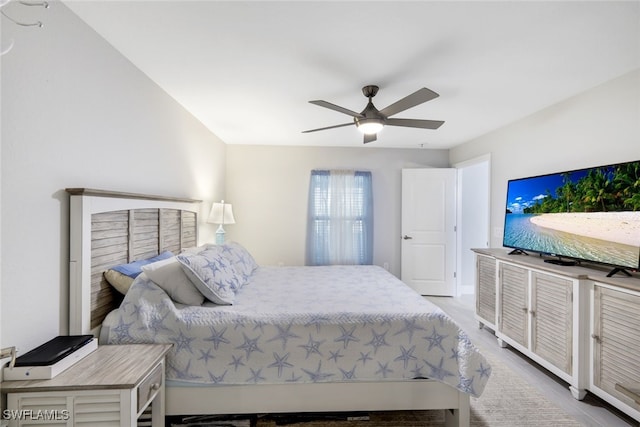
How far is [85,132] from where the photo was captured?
5.39 ft

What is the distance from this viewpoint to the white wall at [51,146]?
1.24m

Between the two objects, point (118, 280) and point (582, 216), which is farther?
point (582, 216)

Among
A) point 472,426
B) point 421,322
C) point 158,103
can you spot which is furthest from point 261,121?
point 472,426

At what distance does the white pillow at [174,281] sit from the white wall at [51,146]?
42 centimetres

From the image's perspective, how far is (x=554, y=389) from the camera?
7.06ft

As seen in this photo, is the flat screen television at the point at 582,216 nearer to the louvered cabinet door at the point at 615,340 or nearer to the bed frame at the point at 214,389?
the louvered cabinet door at the point at 615,340

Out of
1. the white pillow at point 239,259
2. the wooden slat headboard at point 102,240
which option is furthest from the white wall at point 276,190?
the wooden slat headboard at point 102,240

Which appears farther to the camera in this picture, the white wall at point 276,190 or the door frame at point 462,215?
the white wall at point 276,190

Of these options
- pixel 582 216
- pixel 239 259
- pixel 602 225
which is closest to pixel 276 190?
pixel 239 259

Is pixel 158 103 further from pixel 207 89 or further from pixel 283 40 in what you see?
pixel 283 40

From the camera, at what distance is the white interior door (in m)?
4.50

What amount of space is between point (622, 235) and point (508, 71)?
142 cm

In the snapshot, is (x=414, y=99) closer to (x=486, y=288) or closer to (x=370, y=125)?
(x=370, y=125)

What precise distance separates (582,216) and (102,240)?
11.5ft
